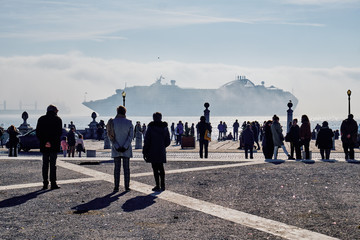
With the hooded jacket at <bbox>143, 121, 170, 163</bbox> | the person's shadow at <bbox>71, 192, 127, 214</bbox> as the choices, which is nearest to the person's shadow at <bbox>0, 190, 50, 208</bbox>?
the person's shadow at <bbox>71, 192, 127, 214</bbox>

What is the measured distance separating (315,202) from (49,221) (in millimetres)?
4458

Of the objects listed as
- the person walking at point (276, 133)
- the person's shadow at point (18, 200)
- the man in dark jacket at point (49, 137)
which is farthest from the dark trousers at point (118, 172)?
the person walking at point (276, 133)

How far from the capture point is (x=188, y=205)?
8.16 metres

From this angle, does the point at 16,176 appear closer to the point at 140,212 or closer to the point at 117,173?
the point at 117,173

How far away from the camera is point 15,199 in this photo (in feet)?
28.5

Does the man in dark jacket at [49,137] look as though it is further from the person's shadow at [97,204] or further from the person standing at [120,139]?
the person's shadow at [97,204]

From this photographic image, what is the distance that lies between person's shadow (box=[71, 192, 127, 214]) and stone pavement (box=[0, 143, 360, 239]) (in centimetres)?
2

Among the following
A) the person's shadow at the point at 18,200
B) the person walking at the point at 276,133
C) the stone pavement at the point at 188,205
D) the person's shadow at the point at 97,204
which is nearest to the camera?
the stone pavement at the point at 188,205

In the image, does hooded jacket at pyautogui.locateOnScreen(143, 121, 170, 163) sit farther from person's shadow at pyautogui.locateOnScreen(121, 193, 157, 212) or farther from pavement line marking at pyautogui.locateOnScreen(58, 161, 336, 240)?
person's shadow at pyautogui.locateOnScreen(121, 193, 157, 212)

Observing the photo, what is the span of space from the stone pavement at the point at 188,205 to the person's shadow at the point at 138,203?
0.02 meters

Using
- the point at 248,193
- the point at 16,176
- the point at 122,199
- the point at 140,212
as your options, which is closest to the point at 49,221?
the point at 140,212

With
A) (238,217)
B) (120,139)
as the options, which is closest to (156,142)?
(120,139)

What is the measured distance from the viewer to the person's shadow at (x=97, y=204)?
7.81 m

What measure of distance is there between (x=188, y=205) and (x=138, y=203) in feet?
2.86
